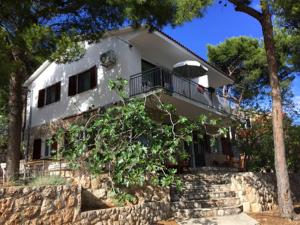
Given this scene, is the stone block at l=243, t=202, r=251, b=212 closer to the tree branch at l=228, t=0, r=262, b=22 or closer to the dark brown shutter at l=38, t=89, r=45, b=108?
the tree branch at l=228, t=0, r=262, b=22

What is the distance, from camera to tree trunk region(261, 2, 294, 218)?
410 inches

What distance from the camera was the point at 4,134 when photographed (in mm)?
19141

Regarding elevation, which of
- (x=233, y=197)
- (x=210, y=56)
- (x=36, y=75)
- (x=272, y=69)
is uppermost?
(x=210, y=56)

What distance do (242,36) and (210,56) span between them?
300 cm

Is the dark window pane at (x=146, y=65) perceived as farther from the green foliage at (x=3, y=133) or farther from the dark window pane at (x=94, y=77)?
the green foliage at (x=3, y=133)

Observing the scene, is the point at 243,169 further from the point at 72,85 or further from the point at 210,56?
the point at 210,56

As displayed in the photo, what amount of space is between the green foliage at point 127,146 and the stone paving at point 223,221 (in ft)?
4.39

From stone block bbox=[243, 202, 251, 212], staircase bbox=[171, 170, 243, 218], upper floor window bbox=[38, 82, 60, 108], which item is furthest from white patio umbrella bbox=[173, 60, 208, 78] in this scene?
upper floor window bbox=[38, 82, 60, 108]

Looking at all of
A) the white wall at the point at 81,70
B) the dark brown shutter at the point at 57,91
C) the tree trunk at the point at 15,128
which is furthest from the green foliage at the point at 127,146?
the dark brown shutter at the point at 57,91

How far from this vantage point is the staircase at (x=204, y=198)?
1009cm

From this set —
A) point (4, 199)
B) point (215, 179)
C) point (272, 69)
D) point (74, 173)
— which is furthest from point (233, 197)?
point (4, 199)

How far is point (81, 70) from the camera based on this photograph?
1669 centimetres

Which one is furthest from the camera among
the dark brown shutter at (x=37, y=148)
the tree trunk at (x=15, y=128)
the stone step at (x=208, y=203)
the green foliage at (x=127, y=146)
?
the dark brown shutter at (x=37, y=148)

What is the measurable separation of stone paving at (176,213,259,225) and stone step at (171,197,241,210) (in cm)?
74
